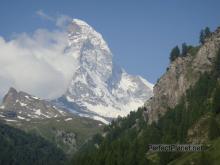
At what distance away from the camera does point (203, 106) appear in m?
193

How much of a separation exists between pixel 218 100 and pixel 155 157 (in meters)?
30.3

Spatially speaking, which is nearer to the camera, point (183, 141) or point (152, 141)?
point (183, 141)

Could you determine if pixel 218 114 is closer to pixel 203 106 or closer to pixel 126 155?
pixel 203 106

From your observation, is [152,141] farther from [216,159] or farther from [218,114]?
[216,159]

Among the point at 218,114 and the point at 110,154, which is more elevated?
the point at 218,114

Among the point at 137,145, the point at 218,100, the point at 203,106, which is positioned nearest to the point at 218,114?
the point at 218,100

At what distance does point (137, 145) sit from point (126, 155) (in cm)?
849

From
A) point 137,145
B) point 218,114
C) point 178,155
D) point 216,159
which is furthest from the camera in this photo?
point 137,145

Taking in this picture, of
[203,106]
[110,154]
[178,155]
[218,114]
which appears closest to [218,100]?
[218,114]

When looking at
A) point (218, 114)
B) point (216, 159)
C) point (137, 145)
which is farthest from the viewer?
point (137, 145)

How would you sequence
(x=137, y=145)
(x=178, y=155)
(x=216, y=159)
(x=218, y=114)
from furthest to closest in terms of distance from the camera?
(x=137, y=145)
(x=218, y=114)
(x=178, y=155)
(x=216, y=159)

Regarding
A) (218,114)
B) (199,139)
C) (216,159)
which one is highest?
(218,114)

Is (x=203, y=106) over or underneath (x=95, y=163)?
over

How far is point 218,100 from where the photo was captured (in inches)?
6964
